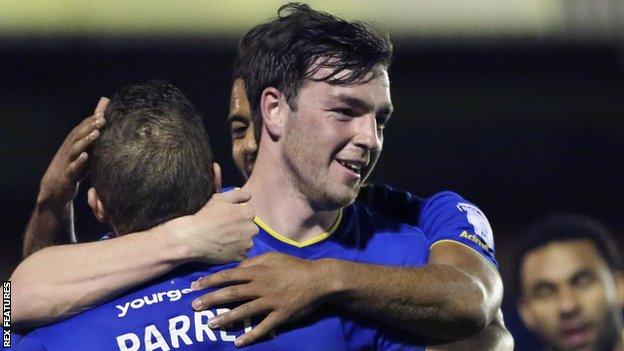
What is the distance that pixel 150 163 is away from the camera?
7.89 feet

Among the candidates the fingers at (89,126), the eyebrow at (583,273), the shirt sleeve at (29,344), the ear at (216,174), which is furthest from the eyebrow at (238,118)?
the eyebrow at (583,273)

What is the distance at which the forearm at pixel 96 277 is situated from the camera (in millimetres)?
2391

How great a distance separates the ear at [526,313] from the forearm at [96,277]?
2461 millimetres

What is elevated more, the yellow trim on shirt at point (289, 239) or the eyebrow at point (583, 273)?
the yellow trim on shirt at point (289, 239)

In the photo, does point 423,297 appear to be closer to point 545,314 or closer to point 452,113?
point 545,314

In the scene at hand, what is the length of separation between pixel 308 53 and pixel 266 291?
717 millimetres

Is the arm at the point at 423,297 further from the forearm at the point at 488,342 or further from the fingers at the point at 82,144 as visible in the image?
the fingers at the point at 82,144

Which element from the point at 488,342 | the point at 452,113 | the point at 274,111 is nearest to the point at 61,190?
the point at 274,111

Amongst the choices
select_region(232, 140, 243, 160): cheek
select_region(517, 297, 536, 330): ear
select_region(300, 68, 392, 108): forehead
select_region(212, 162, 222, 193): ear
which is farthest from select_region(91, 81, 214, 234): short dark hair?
select_region(517, 297, 536, 330): ear

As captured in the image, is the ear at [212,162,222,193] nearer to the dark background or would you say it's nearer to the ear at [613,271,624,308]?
the ear at [613,271,624,308]

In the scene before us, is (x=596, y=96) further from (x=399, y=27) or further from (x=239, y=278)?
(x=239, y=278)

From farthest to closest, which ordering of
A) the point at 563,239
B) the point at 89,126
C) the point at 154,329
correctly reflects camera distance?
the point at 563,239 → the point at 89,126 → the point at 154,329

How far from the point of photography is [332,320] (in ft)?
8.29

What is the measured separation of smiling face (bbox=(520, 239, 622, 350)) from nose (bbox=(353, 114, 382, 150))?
2067mm
